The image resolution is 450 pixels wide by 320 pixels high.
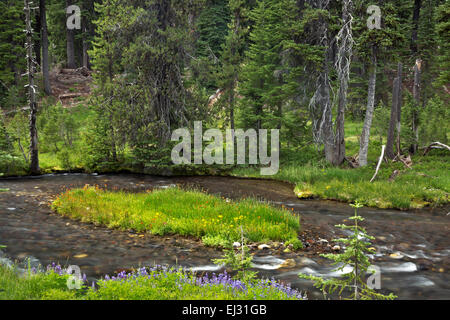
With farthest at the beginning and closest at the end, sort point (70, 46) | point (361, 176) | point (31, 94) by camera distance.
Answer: point (70, 46)
point (31, 94)
point (361, 176)

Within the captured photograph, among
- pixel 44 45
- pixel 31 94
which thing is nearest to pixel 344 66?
pixel 31 94

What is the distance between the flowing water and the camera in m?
7.22

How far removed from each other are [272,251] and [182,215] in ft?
11.3

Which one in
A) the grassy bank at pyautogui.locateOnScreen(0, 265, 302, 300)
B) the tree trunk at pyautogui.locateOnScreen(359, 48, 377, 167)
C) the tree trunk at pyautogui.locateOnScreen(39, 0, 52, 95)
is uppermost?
the tree trunk at pyautogui.locateOnScreen(39, 0, 52, 95)

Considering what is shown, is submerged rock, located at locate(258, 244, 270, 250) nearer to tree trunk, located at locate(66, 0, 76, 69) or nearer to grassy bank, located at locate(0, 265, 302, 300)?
grassy bank, located at locate(0, 265, 302, 300)

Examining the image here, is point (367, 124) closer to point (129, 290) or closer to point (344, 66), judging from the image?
point (344, 66)

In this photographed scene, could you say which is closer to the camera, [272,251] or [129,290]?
[129,290]

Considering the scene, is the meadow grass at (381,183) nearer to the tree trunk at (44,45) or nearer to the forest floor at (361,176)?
the forest floor at (361,176)

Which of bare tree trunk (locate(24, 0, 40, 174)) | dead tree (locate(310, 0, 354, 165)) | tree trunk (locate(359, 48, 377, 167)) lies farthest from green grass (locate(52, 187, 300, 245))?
dead tree (locate(310, 0, 354, 165))

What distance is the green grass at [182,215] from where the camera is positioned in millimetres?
9648

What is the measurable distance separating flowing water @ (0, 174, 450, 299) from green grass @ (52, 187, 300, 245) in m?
0.43

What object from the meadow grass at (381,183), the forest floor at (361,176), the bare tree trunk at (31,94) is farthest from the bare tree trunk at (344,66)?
the bare tree trunk at (31,94)

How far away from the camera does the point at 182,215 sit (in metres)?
10.8
